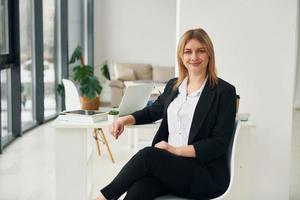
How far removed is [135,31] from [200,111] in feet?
25.3

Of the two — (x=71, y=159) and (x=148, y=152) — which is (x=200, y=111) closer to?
(x=148, y=152)

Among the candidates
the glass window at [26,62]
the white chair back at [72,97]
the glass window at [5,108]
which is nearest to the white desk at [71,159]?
the white chair back at [72,97]

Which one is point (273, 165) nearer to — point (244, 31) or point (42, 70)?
point (244, 31)

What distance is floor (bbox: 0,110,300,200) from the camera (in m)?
4.34

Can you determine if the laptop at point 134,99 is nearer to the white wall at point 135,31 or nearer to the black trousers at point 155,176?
the black trousers at point 155,176

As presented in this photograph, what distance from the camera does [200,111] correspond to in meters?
2.78

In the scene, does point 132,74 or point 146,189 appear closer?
point 146,189

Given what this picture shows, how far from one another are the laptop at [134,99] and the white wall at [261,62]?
0.75 m

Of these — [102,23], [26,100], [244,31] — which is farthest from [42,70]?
[244,31]

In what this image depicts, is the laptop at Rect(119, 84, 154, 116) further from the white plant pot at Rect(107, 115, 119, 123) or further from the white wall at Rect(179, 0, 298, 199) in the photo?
the white wall at Rect(179, 0, 298, 199)

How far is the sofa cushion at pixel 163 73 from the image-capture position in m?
9.82

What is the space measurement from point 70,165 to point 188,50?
117cm

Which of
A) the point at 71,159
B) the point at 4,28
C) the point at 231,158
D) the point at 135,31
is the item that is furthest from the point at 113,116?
the point at 135,31

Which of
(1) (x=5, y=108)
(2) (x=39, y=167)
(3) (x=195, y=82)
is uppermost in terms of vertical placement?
(3) (x=195, y=82)
